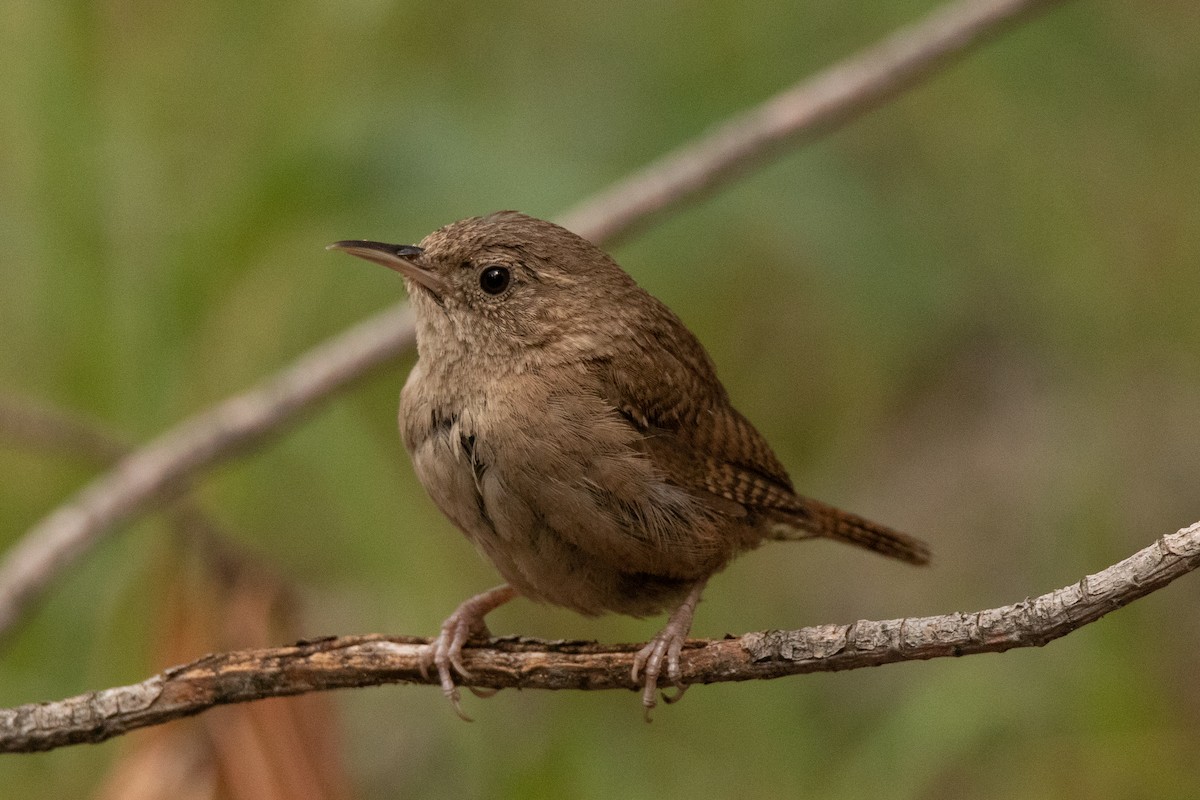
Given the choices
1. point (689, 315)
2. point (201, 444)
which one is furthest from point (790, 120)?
point (201, 444)

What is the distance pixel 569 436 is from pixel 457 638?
54 cm

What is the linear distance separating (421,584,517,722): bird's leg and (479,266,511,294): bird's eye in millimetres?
728

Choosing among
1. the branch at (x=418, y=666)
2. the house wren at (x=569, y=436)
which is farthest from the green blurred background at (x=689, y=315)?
the branch at (x=418, y=666)

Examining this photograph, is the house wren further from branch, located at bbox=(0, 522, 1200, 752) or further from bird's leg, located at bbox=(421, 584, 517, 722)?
branch, located at bbox=(0, 522, 1200, 752)

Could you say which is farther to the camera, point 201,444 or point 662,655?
point 201,444

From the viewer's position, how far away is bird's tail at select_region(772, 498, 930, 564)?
3756 mm

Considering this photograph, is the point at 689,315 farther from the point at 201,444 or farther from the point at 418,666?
the point at 418,666

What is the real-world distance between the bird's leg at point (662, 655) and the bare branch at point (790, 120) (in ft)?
5.15

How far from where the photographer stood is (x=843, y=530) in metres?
3.87

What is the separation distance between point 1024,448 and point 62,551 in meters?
4.31

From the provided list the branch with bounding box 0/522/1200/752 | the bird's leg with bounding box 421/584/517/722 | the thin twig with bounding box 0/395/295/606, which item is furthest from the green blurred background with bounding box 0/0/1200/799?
the branch with bounding box 0/522/1200/752

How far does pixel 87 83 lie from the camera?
4633mm

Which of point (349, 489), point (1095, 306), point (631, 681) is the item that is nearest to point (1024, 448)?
point (1095, 306)

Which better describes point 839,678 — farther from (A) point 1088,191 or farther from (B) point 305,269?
(B) point 305,269
